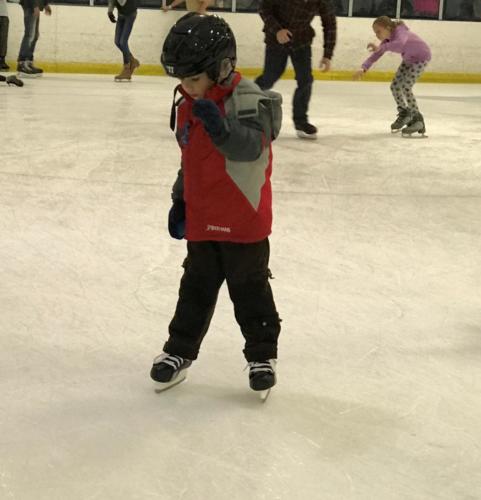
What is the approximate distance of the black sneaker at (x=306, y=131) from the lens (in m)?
5.97

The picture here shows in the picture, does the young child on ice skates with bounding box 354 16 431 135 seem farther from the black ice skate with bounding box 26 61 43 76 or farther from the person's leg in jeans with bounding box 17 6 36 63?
the black ice skate with bounding box 26 61 43 76

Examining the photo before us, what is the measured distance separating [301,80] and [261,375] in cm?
424

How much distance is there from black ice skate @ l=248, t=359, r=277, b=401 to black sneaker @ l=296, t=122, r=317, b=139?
4084mm

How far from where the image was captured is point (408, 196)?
13.9 ft

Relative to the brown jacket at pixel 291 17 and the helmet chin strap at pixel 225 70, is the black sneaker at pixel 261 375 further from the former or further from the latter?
the brown jacket at pixel 291 17

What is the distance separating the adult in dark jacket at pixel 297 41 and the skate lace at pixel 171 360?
4.01m

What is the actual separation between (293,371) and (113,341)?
1.49 ft

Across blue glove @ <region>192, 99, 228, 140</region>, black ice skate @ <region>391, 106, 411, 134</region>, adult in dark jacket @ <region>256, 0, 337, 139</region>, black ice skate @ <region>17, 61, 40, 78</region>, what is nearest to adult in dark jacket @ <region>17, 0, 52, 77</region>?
black ice skate @ <region>17, 61, 40, 78</region>

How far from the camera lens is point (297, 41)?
590 centimetres

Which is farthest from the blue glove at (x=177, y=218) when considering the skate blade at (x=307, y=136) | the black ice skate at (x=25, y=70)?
the black ice skate at (x=25, y=70)

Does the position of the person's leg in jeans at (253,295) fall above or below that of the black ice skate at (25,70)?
above

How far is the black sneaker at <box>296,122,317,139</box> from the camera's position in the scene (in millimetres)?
5973

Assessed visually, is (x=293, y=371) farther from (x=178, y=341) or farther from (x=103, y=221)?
(x=103, y=221)

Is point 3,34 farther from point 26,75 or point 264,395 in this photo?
point 264,395
